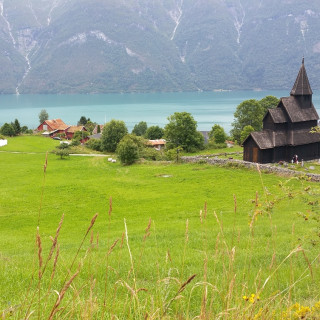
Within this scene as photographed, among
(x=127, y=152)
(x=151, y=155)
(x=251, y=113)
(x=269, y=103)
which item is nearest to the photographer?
(x=127, y=152)

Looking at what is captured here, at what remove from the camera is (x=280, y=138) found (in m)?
35.3

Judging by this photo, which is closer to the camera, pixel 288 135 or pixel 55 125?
pixel 288 135

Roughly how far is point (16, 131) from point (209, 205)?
54.9 m

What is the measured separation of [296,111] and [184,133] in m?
14.4

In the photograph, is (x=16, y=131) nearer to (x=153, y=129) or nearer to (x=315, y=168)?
(x=153, y=129)

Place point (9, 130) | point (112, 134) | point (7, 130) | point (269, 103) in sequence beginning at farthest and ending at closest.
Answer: point (9, 130) < point (7, 130) < point (269, 103) < point (112, 134)

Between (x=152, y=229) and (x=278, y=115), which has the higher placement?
(x=278, y=115)

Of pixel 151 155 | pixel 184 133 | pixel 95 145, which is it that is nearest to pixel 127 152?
pixel 151 155

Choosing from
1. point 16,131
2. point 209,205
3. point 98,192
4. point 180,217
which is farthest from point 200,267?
point 16,131

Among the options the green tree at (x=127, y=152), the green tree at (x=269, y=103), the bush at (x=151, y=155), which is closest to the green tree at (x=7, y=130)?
the bush at (x=151, y=155)

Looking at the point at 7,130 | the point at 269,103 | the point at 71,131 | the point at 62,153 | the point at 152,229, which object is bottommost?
the point at 152,229

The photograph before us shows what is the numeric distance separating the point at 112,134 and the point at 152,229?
42060 mm

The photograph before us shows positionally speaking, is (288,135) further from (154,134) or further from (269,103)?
(154,134)

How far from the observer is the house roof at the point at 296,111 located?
35.8 metres
